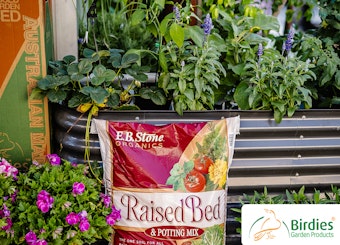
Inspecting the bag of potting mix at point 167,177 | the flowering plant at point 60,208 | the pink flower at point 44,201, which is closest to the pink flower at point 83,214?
the flowering plant at point 60,208

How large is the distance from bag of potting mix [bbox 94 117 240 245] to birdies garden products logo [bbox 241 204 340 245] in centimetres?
18

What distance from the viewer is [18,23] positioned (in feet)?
8.76

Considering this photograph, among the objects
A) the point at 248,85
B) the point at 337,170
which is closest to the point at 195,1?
the point at 248,85

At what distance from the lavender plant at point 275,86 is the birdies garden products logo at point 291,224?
0.48 m

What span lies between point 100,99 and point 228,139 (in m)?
0.67

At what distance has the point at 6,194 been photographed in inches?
99.7

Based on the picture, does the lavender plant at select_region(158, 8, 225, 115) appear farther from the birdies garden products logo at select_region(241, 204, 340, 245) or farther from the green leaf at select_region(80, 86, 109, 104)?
the birdies garden products logo at select_region(241, 204, 340, 245)

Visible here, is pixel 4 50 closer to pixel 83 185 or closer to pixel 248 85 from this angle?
pixel 83 185

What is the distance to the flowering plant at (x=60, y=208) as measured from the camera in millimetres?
2400

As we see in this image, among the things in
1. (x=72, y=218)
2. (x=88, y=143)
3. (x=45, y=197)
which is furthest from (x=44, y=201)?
(x=88, y=143)

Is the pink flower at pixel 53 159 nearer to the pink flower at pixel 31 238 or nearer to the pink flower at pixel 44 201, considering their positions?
the pink flower at pixel 44 201

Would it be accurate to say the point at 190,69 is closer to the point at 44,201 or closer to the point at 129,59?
the point at 129,59

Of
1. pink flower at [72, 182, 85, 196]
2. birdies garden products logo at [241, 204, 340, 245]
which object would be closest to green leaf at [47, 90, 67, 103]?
pink flower at [72, 182, 85, 196]

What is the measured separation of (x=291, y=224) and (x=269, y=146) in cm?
43
